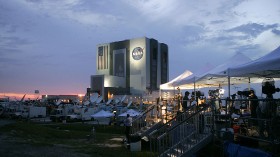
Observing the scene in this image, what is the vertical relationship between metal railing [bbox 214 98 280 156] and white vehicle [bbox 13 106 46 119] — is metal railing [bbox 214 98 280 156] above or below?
above

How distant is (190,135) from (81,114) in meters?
34.4

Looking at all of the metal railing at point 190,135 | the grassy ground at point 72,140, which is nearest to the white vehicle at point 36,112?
the grassy ground at point 72,140

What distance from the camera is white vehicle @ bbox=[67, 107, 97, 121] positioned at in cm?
4322

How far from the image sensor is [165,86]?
867 inches

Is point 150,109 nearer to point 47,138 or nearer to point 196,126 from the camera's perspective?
point 196,126

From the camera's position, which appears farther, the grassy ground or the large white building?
the large white building

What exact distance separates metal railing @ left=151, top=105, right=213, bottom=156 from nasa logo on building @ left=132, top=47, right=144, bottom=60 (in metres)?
93.9

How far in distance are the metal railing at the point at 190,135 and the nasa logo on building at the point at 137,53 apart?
93.9 m

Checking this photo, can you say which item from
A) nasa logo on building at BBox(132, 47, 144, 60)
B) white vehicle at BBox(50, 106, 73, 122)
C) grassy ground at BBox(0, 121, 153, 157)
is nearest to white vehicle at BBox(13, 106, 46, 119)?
white vehicle at BBox(50, 106, 73, 122)

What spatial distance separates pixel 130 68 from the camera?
107688 millimetres

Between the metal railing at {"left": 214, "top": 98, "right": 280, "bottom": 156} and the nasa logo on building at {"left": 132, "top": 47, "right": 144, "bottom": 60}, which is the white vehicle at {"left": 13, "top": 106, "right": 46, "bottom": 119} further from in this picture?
the nasa logo on building at {"left": 132, "top": 47, "right": 144, "bottom": 60}

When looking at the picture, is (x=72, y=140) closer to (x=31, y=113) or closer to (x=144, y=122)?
(x=144, y=122)

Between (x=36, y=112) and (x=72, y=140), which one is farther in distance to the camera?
(x=36, y=112)

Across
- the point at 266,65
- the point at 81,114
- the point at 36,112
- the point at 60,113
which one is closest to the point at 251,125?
the point at 266,65
